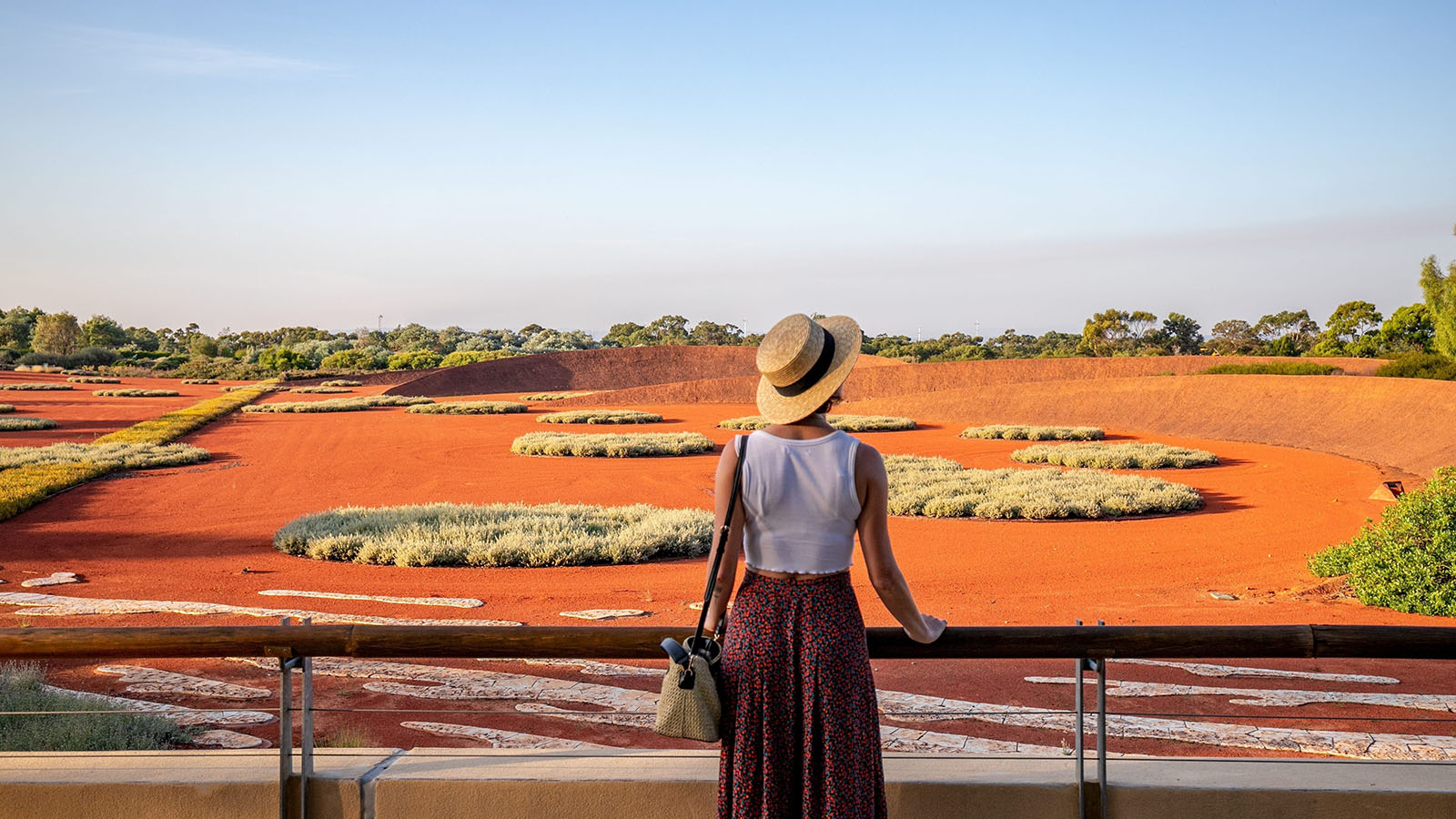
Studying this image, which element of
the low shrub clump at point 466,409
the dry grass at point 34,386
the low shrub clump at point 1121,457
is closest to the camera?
the low shrub clump at point 1121,457

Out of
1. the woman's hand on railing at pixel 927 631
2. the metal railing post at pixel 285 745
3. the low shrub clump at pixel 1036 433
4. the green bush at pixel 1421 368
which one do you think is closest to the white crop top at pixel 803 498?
the woman's hand on railing at pixel 927 631

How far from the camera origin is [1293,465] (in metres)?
21.6

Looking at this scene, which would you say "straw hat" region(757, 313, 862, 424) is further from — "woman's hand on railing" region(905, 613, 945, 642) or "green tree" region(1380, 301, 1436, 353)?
"green tree" region(1380, 301, 1436, 353)

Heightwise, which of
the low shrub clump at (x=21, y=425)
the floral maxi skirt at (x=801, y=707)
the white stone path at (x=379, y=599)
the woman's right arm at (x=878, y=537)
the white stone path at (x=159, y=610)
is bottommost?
the white stone path at (x=379, y=599)

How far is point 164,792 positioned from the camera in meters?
3.08

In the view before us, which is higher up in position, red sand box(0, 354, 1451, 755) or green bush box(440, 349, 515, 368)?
green bush box(440, 349, 515, 368)

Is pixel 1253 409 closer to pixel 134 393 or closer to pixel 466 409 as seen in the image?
pixel 466 409

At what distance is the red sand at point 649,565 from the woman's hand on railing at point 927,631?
12.1 ft

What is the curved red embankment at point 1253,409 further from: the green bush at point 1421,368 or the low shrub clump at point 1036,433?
the green bush at point 1421,368

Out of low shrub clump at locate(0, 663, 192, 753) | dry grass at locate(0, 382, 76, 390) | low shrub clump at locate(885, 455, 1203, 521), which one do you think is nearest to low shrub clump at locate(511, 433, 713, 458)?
low shrub clump at locate(885, 455, 1203, 521)

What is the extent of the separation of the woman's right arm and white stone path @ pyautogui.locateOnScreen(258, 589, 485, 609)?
25.2 feet

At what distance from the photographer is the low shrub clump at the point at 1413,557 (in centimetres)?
926

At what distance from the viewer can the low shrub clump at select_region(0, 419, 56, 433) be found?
1177 inches

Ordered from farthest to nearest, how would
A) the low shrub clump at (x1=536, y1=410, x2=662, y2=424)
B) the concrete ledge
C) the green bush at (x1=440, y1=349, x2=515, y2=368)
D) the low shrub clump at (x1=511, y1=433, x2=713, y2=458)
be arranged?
the green bush at (x1=440, y1=349, x2=515, y2=368)
the low shrub clump at (x1=536, y1=410, x2=662, y2=424)
the low shrub clump at (x1=511, y1=433, x2=713, y2=458)
the concrete ledge
